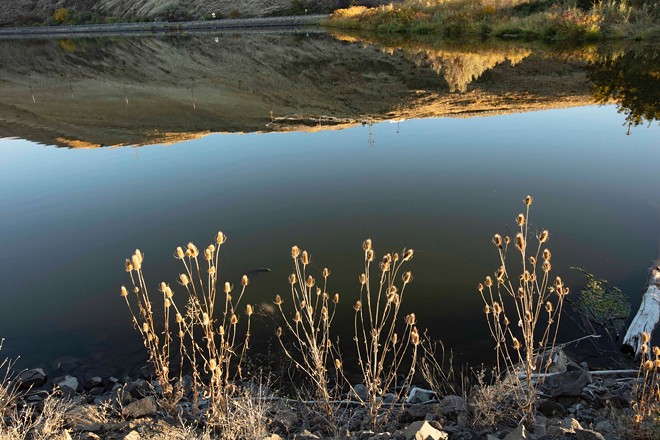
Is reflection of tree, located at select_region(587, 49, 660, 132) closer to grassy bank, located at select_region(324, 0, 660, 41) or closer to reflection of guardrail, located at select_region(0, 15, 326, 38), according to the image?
grassy bank, located at select_region(324, 0, 660, 41)

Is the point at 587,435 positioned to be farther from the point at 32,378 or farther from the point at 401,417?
the point at 32,378

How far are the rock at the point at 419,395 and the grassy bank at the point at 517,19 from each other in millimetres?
26282

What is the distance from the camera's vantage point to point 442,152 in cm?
1167

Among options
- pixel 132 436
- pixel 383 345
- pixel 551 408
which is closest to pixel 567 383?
pixel 551 408

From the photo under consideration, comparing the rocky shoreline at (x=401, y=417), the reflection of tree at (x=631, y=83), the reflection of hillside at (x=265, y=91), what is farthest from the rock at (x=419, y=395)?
the reflection of tree at (x=631, y=83)

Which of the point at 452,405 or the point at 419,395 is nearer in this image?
the point at 452,405

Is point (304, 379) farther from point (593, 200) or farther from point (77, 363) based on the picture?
point (593, 200)

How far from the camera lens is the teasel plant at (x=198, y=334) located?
328 centimetres

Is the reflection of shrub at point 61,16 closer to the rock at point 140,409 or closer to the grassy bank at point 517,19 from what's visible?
the grassy bank at point 517,19

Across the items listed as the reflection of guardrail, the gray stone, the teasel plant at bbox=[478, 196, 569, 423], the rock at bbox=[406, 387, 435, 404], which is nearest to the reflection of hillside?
the teasel plant at bbox=[478, 196, 569, 423]

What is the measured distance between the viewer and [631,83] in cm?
1605

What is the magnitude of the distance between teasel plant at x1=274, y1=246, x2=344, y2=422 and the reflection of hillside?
10142 mm

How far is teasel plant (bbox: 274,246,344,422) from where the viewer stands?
3.42m

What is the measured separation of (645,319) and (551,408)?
6.59 ft
